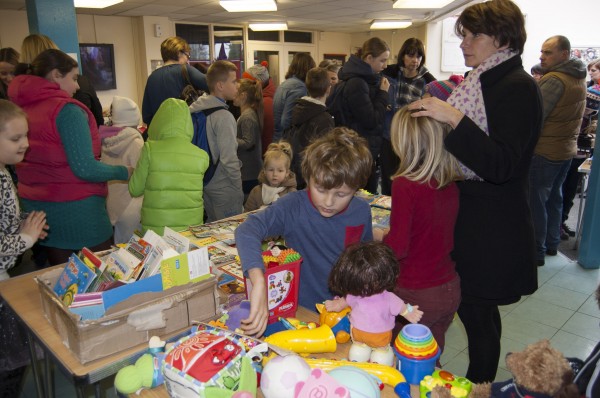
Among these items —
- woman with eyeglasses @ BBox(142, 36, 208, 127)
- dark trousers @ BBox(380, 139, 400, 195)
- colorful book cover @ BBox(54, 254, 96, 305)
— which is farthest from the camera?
dark trousers @ BBox(380, 139, 400, 195)

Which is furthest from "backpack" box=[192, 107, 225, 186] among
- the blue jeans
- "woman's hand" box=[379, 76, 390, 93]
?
the blue jeans

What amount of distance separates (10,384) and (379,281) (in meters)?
1.65

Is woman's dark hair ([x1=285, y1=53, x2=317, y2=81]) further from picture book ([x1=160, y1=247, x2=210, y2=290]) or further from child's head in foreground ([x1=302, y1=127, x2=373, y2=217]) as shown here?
picture book ([x1=160, y1=247, x2=210, y2=290])

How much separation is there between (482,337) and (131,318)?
4.00 ft

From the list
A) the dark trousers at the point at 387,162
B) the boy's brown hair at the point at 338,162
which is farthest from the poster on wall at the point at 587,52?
the boy's brown hair at the point at 338,162

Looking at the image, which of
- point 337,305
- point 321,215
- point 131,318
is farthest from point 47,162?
point 337,305

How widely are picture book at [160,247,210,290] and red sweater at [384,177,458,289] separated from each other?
0.61m

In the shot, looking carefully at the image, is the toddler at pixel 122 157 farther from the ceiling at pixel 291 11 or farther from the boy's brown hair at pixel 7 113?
the ceiling at pixel 291 11

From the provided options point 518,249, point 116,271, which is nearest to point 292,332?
point 116,271

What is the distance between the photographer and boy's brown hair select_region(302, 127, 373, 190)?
1.46 meters

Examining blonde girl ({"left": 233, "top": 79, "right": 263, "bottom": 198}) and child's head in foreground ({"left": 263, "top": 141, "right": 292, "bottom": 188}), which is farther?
blonde girl ({"left": 233, "top": 79, "right": 263, "bottom": 198})

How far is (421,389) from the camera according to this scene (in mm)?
1071

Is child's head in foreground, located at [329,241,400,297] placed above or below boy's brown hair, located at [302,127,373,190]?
below

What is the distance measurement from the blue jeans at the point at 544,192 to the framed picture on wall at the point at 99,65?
6.75m
